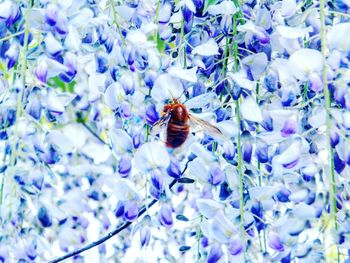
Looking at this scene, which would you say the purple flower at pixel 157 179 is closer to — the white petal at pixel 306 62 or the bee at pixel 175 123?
the bee at pixel 175 123

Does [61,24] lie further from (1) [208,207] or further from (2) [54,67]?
(1) [208,207]

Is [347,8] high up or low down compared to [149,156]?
up

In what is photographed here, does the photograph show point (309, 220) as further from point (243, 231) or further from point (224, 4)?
point (224, 4)

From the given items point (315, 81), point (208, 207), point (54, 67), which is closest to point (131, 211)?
point (208, 207)

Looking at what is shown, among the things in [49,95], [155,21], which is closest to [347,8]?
[155,21]

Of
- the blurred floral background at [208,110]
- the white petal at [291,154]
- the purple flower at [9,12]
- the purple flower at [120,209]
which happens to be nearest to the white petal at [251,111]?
the blurred floral background at [208,110]

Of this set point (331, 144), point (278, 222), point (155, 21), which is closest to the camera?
point (331, 144)

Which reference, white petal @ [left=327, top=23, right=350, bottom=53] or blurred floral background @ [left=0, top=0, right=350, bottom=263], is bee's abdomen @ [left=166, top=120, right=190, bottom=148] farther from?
white petal @ [left=327, top=23, right=350, bottom=53]
